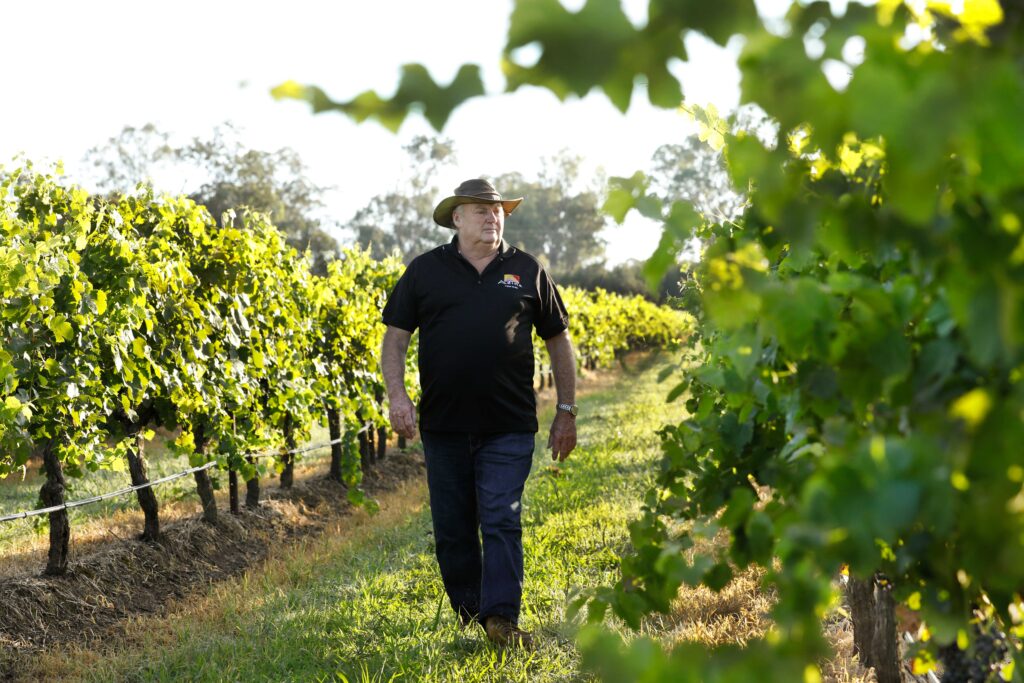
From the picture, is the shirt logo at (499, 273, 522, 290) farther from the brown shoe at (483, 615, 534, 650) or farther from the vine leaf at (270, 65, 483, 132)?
the vine leaf at (270, 65, 483, 132)

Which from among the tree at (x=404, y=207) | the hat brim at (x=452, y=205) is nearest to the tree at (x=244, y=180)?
the tree at (x=404, y=207)

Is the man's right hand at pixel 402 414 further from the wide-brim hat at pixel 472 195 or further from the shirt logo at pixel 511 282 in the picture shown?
the wide-brim hat at pixel 472 195

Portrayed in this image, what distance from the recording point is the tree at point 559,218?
74188mm

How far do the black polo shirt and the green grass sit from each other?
2.49 ft

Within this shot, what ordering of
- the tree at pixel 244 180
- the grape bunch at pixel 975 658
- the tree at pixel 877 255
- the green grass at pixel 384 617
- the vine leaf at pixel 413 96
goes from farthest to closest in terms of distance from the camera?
the tree at pixel 244 180
the green grass at pixel 384 617
the grape bunch at pixel 975 658
the vine leaf at pixel 413 96
the tree at pixel 877 255

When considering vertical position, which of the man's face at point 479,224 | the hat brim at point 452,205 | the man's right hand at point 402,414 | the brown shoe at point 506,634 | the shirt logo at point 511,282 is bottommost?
the brown shoe at point 506,634

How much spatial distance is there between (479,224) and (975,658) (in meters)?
2.99

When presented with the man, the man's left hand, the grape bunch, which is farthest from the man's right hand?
the grape bunch

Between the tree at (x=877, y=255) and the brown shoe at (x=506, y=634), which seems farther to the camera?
the brown shoe at (x=506, y=634)

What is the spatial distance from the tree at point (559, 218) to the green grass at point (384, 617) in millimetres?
67508

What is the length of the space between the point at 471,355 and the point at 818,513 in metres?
3.40

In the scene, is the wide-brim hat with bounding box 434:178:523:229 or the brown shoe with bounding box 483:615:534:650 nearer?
the brown shoe with bounding box 483:615:534:650

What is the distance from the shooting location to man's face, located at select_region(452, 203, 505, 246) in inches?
167

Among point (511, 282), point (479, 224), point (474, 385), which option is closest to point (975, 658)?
point (474, 385)
